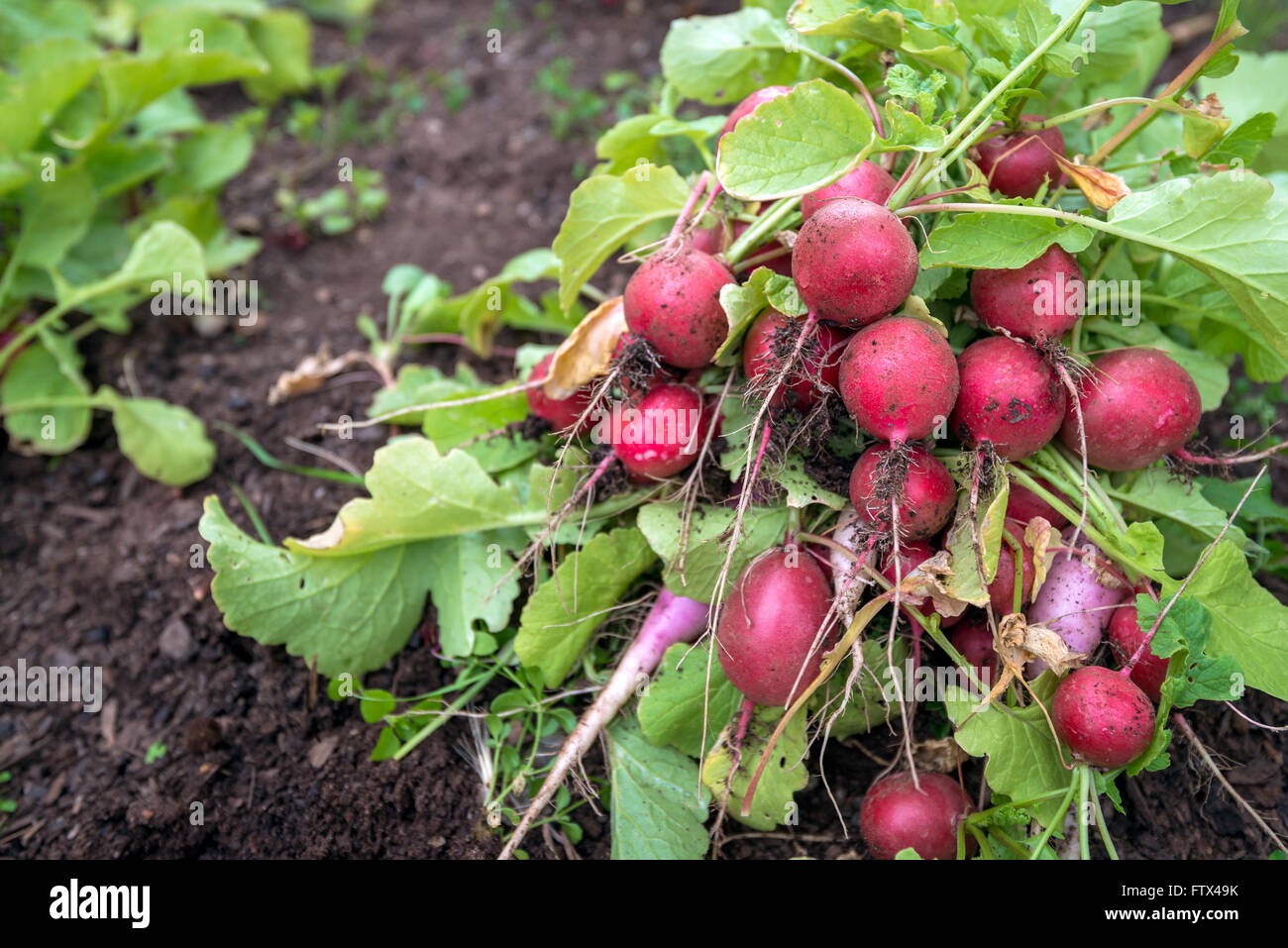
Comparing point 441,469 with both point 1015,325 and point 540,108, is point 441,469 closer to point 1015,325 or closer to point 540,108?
point 1015,325

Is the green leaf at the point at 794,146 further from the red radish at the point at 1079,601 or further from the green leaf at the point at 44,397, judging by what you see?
the green leaf at the point at 44,397

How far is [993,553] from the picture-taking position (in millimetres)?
1608

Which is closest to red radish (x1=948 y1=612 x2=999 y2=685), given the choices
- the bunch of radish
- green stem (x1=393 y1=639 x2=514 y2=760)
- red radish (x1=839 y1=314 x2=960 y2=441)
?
the bunch of radish

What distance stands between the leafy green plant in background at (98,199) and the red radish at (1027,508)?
7.45 ft

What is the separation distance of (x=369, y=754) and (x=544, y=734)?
419mm

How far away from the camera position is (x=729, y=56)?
234 cm

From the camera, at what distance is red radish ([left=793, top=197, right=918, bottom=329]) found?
1609 mm

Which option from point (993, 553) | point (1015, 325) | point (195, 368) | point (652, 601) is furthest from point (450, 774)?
point (195, 368)

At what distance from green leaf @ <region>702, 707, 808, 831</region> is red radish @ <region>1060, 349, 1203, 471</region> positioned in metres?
0.84

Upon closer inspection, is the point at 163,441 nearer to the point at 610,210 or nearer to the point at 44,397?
the point at 44,397

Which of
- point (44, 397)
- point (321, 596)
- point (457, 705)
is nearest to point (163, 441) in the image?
point (44, 397)

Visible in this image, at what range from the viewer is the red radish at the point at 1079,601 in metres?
1.78

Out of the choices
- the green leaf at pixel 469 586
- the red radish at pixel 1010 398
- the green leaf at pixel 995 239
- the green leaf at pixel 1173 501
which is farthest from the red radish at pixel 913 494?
the green leaf at pixel 469 586

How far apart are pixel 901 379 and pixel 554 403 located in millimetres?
894
